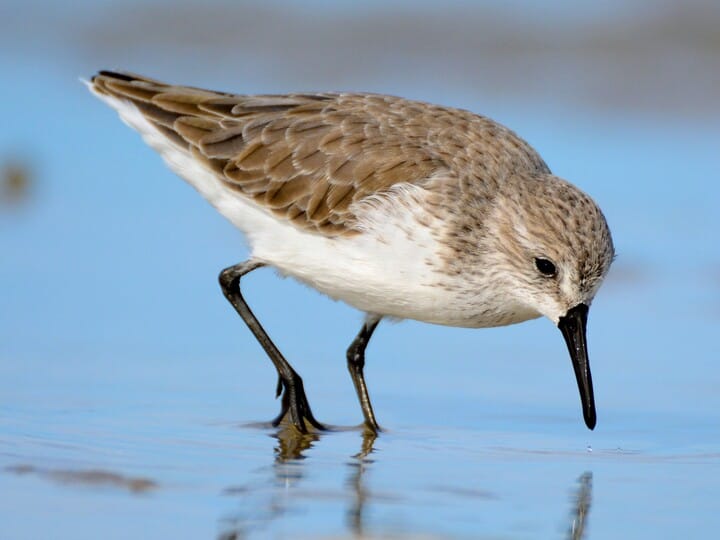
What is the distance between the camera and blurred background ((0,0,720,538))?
604 centimetres

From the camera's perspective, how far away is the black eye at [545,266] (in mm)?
7035

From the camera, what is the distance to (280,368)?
7609mm

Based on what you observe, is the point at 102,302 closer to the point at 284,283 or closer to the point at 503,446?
the point at 284,283

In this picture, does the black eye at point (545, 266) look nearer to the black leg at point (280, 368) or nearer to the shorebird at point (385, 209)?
the shorebird at point (385, 209)

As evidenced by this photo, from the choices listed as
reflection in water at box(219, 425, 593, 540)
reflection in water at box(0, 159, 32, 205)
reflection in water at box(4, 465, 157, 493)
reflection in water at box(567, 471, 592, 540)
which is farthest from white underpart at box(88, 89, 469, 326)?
reflection in water at box(0, 159, 32, 205)

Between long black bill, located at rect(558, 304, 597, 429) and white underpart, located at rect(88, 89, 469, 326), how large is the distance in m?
0.48

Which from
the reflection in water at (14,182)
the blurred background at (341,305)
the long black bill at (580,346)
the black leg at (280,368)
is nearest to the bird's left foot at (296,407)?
the black leg at (280,368)

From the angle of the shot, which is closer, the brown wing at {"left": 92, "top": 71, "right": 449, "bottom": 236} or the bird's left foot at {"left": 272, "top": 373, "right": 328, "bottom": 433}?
the bird's left foot at {"left": 272, "top": 373, "right": 328, "bottom": 433}

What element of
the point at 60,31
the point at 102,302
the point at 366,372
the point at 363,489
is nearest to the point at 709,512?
the point at 363,489

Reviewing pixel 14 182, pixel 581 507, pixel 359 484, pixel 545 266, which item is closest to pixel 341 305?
pixel 545 266

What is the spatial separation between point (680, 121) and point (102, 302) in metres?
6.27

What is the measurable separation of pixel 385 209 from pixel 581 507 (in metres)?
2.05

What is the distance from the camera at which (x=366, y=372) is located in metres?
8.35

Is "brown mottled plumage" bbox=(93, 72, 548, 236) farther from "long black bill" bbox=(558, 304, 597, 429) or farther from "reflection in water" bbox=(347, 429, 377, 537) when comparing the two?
"reflection in water" bbox=(347, 429, 377, 537)
